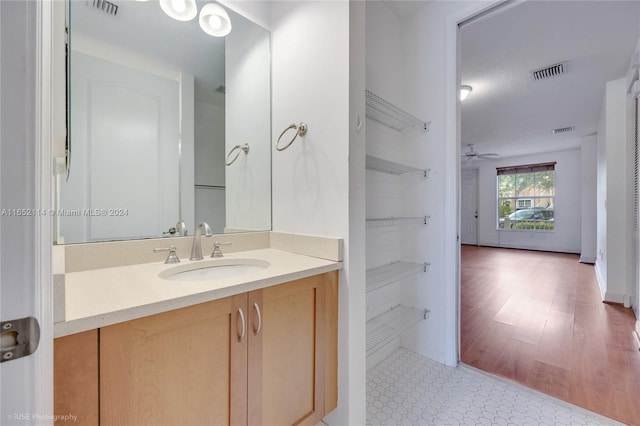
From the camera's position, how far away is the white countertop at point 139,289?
2.25 ft

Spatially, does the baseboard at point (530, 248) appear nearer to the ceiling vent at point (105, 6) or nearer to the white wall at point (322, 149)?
the white wall at point (322, 149)

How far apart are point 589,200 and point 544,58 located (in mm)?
4371

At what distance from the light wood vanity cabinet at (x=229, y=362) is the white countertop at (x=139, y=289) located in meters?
0.04

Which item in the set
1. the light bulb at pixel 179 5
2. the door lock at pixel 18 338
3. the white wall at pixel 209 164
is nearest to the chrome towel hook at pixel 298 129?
the white wall at pixel 209 164

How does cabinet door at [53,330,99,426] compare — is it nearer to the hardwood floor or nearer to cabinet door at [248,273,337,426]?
cabinet door at [248,273,337,426]

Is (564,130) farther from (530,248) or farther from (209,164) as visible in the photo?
(209,164)

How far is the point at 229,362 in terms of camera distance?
3.06 ft

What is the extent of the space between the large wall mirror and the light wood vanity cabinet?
0.66 metres

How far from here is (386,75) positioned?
1.98 meters

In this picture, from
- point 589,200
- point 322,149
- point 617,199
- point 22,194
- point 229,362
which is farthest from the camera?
point 589,200

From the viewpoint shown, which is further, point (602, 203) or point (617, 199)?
point (602, 203)

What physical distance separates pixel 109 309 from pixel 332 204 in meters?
0.93

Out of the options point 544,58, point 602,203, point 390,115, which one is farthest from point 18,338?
point 602,203

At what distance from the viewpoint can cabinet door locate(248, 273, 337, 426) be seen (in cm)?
101
